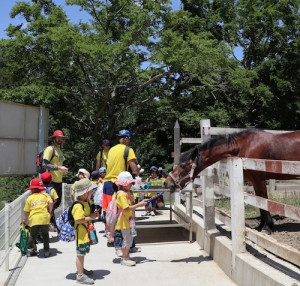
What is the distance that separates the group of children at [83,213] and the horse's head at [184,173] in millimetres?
618

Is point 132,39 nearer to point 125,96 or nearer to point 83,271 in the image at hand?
point 125,96

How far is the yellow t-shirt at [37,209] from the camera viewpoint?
5.48 m

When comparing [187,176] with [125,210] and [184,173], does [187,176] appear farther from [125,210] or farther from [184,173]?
[125,210]

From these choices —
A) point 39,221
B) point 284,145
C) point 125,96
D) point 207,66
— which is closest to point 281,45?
point 207,66

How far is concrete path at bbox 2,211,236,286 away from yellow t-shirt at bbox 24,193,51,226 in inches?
21.2

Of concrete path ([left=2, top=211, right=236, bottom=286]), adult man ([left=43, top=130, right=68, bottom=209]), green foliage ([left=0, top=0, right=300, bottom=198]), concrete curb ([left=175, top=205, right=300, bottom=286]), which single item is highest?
green foliage ([left=0, top=0, right=300, bottom=198])

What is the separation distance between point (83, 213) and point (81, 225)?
17cm

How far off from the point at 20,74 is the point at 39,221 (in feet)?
53.3

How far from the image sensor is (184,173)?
546 cm

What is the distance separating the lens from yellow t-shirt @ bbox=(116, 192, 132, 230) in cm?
482

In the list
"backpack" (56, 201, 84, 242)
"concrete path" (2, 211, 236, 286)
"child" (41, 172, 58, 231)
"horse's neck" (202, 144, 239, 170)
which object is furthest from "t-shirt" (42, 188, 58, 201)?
"horse's neck" (202, 144, 239, 170)

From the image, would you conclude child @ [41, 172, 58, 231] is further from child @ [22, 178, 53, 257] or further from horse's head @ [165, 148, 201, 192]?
horse's head @ [165, 148, 201, 192]

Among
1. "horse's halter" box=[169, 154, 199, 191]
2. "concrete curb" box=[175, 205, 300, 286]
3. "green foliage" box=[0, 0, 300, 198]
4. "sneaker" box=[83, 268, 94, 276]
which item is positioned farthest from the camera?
"green foliage" box=[0, 0, 300, 198]

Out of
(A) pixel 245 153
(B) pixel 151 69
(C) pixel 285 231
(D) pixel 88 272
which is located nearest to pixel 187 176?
(A) pixel 245 153
